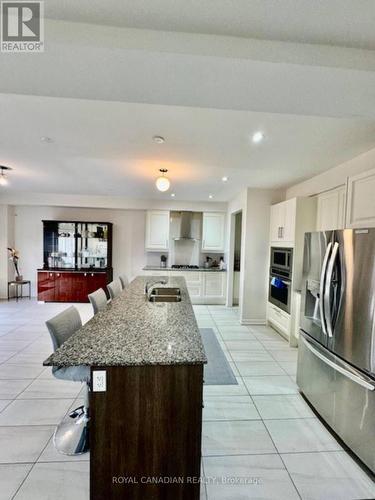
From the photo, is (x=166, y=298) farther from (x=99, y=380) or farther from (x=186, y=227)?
(x=186, y=227)

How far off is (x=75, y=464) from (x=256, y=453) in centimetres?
128

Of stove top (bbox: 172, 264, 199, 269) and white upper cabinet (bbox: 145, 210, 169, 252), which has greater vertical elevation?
white upper cabinet (bbox: 145, 210, 169, 252)

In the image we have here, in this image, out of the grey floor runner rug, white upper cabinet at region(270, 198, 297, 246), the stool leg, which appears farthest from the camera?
white upper cabinet at region(270, 198, 297, 246)

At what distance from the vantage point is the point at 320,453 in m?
1.86

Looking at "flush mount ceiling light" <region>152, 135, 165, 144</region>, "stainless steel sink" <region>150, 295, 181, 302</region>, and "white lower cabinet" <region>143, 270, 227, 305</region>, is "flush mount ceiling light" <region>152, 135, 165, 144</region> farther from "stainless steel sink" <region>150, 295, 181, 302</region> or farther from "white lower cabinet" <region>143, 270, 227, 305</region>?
"white lower cabinet" <region>143, 270, 227, 305</region>

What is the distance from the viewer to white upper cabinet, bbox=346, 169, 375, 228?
2.07 m

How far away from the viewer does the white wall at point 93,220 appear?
6480 mm

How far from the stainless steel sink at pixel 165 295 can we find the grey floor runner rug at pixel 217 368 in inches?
35.3

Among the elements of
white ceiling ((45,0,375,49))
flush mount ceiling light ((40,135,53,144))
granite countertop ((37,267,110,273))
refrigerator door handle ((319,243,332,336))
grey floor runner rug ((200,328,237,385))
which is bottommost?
grey floor runner rug ((200,328,237,385))

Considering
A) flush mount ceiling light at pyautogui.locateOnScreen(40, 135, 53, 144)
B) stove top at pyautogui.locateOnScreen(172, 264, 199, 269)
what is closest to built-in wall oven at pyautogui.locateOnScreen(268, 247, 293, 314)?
stove top at pyautogui.locateOnScreen(172, 264, 199, 269)

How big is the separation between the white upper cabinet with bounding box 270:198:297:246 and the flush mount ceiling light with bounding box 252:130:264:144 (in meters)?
1.62

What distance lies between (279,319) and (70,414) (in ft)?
10.8

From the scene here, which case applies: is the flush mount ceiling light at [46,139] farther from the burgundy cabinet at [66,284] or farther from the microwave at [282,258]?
the burgundy cabinet at [66,284]

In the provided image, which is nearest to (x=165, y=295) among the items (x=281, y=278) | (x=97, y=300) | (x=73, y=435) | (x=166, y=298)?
(x=166, y=298)
